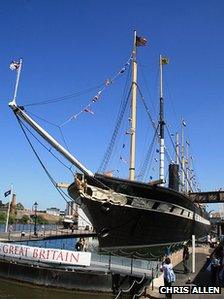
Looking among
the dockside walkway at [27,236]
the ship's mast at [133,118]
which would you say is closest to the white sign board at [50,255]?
the ship's mast at [133,118]

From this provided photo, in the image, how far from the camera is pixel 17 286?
66.2 ft

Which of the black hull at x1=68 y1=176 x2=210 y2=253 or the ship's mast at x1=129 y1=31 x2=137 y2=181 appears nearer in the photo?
the black hull at x1=68 y1=176 x2=210 y2=253

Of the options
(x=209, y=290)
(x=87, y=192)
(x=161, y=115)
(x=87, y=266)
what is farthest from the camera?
(x=161, y=115)

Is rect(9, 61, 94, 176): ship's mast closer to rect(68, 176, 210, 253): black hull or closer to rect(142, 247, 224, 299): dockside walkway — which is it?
rect(68, 176, 210, 253): black hull

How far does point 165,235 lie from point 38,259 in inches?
595

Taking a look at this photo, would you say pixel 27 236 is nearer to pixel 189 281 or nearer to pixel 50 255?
pixel 50 255

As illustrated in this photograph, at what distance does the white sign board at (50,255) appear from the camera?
19.7 metres

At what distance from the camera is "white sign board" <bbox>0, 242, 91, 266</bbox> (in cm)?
1966

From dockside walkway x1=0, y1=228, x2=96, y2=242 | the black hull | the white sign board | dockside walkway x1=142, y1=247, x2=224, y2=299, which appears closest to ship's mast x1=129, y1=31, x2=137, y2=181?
the black hull

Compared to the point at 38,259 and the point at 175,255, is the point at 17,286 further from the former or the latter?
the point at 175,255

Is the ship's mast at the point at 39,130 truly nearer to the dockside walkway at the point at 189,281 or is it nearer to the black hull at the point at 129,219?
the black hull at the point at 129,219

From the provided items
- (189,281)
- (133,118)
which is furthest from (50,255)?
(133,118)

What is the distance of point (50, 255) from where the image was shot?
20391mm

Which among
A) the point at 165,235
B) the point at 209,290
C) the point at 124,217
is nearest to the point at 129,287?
the point at 209,290
